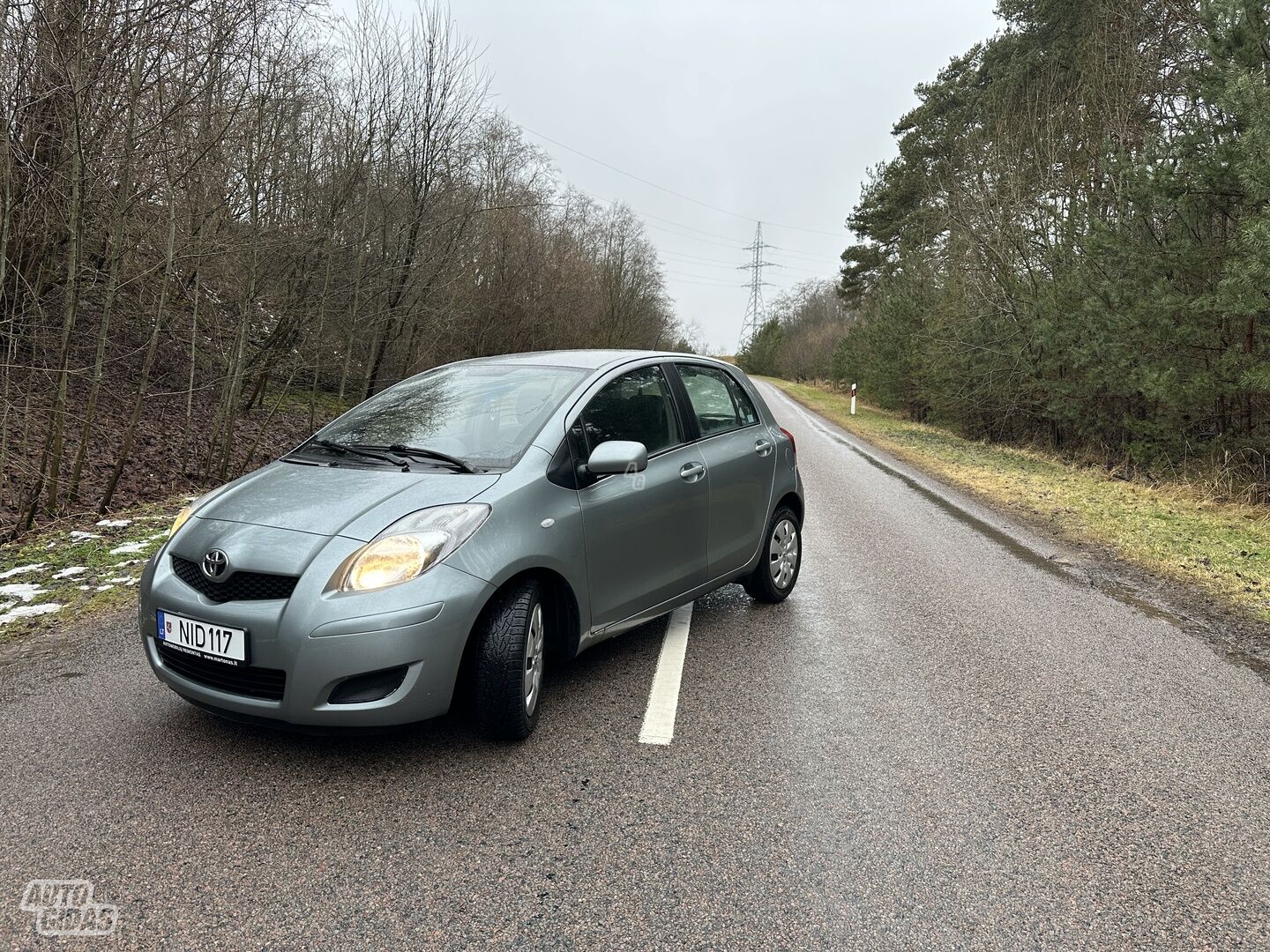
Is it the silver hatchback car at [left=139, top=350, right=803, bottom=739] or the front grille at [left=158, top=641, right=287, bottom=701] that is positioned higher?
the silver hatchback car at [left=139, top=350, right=803, bottom=739]

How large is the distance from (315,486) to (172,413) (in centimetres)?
1161

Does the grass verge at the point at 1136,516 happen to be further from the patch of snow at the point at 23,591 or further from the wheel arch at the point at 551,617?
the patch of snow at the point at 23,591

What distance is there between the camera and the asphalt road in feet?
7.47

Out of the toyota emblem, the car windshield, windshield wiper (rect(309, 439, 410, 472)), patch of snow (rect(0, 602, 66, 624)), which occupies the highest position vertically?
the car windshield

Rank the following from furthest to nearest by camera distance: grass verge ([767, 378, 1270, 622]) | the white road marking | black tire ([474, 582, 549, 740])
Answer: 1. grass verge ([767, 378, 1270, 622])
2. the white road marking
3. black tire ([474, 582, 549, 740])

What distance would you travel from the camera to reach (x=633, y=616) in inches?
157

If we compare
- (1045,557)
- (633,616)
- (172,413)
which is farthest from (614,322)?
(633,616)

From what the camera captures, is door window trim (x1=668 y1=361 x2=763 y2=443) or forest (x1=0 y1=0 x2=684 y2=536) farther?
forest (x1=0 y1=0 x2=684 y2=536)

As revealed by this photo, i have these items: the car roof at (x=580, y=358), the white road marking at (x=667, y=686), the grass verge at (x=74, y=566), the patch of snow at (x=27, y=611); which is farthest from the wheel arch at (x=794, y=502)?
the patch of snow at (x=27, y=611)

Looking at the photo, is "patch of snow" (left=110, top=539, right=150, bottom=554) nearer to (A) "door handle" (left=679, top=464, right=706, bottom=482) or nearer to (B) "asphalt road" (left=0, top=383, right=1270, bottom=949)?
(B) "asphalt road" (left=0, top=383, right=1270, bottom=949)

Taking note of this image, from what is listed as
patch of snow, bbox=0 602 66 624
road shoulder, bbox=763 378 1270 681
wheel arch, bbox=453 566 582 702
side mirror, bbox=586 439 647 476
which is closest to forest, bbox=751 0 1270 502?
road shoulder, bbox=763 378 1270 681

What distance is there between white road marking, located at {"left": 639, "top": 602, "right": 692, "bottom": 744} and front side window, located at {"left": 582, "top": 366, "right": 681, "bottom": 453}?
3.77ft

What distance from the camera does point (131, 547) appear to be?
6703 millimetres

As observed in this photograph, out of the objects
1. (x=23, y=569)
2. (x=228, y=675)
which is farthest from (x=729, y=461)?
(x=23, y=569)
